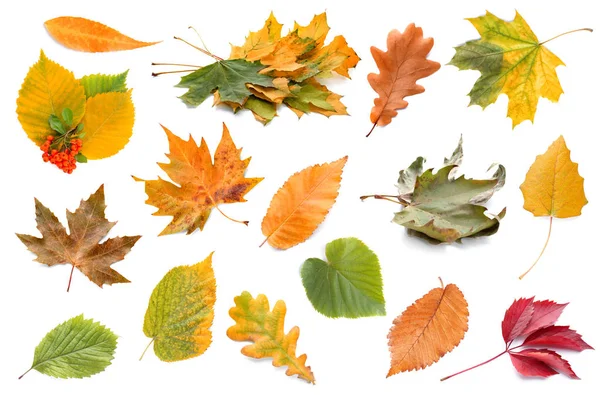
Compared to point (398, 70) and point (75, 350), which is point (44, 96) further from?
point (398, 70)

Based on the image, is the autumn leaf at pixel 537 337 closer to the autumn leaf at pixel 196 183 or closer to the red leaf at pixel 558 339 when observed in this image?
the red leaf at pixel 558 339

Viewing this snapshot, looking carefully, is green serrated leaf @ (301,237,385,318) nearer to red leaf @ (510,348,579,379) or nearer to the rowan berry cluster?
red leaf @ (510,348,579,379)

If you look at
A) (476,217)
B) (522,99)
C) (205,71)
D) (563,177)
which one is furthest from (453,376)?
(205,71)

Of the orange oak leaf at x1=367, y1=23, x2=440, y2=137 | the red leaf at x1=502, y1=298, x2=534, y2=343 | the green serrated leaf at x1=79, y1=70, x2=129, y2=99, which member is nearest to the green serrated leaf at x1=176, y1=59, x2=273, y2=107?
the green serrated leaf at x1=79, y1=70, x2=129, y2=99

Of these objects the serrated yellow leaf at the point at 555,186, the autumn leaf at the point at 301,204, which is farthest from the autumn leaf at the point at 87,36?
the serrated yellow leaf at the point at 555,186

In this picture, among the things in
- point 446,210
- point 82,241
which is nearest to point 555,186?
point 446,210

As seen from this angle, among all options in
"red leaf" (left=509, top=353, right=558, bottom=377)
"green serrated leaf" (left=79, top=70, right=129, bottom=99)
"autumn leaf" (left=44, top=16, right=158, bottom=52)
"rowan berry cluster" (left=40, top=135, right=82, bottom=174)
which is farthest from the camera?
"autumn leaf" (left=44, top=16, right=158, bottom=52)
